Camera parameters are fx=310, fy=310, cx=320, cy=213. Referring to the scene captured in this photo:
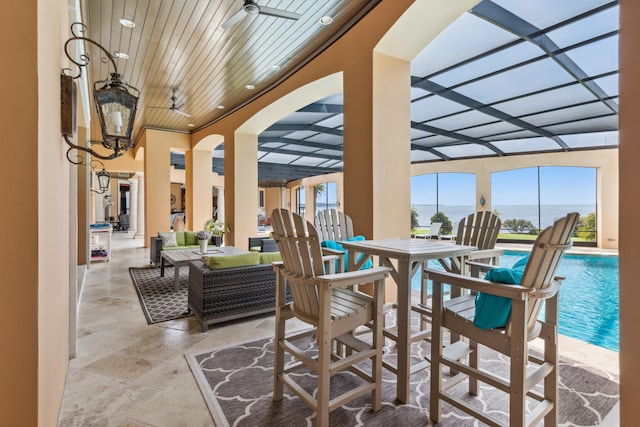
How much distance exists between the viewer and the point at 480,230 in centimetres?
315

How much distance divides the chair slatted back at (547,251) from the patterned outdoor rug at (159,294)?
135 inches

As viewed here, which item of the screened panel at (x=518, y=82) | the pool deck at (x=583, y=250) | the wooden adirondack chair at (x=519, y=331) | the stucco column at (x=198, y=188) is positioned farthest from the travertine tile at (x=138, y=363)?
the pool deck at (x=583, y=250)

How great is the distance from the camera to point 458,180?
43.1ft

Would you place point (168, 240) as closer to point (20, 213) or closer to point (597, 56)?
point (20, 213)

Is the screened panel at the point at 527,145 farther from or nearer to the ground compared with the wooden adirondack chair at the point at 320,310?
farther from the ground

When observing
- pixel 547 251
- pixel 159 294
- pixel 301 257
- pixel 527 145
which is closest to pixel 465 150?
pixel 527 145

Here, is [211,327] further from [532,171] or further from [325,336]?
[532,171]

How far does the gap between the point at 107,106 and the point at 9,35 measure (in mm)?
1097

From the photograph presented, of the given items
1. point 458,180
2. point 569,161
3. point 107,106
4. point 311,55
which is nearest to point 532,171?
point 569,161

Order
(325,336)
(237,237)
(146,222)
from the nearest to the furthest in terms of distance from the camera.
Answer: (325,336)
(237,237)
(146,222)

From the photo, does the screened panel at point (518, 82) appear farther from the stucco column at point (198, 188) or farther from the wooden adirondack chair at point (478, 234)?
the stucco column at point (198, 188)

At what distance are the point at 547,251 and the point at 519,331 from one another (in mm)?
391

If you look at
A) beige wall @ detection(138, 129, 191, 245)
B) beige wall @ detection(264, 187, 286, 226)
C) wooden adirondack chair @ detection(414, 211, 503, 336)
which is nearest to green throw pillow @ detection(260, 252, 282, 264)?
wooden adirondack chair @ detection(414, 211, 503, 336)

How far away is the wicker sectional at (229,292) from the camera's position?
123 inches
